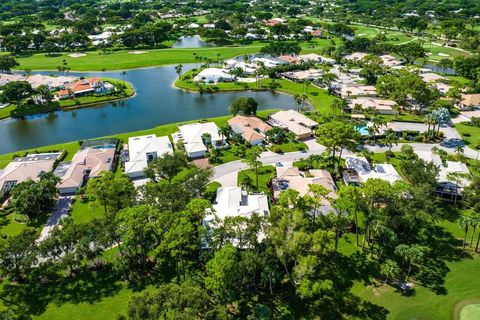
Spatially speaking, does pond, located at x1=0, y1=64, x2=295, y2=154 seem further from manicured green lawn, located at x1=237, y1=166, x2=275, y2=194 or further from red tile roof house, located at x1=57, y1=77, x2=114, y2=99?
manicured green lawn, located at x1=237, y1=166, x2=275, y2=194

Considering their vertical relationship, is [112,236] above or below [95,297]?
above

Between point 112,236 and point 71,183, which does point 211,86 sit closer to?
point 71,183

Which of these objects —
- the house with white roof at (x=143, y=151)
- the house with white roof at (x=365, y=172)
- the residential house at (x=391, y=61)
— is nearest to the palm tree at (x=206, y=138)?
the house with white roof at (x=143, y=151)

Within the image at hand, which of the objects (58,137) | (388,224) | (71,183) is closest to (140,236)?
(71,183)

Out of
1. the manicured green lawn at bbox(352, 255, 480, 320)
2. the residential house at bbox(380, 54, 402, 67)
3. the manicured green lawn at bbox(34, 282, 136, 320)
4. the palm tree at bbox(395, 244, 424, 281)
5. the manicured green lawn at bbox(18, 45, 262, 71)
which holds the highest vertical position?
the manicured green lawn at bbox(18, 45, 262, 71)

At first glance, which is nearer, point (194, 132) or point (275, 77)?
point (194, 132)

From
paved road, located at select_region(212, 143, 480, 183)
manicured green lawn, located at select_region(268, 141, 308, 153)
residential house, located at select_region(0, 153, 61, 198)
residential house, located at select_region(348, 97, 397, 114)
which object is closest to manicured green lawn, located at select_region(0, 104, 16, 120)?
residential house, located at select_region(0, 153, 61, 198)
